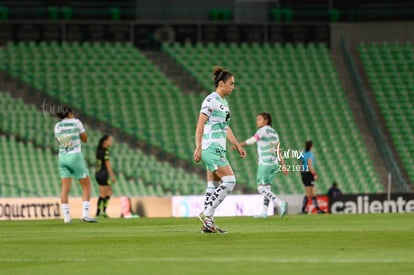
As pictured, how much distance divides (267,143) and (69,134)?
4.52m

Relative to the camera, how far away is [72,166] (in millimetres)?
21812

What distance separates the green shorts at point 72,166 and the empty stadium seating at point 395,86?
1793cm

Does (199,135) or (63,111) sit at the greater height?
(63,111)

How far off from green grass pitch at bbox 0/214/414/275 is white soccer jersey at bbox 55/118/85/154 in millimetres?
3013

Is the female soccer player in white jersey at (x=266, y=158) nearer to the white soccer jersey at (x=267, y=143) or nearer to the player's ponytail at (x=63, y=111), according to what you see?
the white soccer jersey at (x=267, y=143)

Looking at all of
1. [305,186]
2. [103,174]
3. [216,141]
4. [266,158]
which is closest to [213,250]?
[216,141]

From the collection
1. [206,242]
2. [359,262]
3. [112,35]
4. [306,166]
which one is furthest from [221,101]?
[112,35]

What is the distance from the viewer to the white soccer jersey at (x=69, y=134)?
21.7m

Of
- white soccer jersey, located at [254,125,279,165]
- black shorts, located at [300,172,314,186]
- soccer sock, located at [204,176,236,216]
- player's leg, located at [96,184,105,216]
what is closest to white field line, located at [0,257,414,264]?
soccer sock, located at [204,176,236,216]

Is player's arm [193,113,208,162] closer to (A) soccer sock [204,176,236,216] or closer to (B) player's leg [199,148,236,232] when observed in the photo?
(B) player's leg [199,148,236,232]

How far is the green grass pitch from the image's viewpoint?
11.2 metres

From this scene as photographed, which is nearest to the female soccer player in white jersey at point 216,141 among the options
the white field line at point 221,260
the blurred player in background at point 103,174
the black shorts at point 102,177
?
the white field line at point 221,260

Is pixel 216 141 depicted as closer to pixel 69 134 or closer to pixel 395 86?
pixel 69 134

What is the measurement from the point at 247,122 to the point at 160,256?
1041 inches
